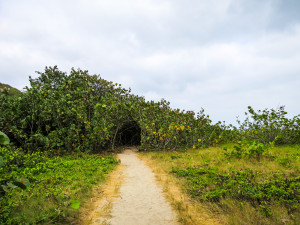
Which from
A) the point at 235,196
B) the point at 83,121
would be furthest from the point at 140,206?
the point at 83,121

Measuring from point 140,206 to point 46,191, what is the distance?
102 inches

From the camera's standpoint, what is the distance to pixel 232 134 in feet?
56.9

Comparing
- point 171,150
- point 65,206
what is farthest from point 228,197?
point 171,150

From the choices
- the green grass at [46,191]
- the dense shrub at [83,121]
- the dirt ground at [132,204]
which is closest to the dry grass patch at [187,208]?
the dirt ground at [132,204]

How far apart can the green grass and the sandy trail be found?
0.82 m

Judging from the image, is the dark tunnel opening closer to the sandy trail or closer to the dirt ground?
the dirt ground

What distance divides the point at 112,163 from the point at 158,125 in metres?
5.34

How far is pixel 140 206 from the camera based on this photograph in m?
5.02

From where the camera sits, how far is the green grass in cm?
404

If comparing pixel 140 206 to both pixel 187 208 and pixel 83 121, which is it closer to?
pixel 187 208

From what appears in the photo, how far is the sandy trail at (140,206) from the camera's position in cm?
420

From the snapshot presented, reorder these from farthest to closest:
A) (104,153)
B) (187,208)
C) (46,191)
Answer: (104,153) → (46,191) → (187,208)

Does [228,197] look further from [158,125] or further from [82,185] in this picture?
[158,125]

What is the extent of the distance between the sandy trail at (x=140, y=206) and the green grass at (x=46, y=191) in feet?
2.70
